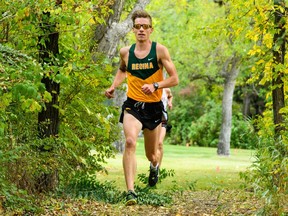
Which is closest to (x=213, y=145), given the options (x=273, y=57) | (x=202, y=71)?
(x=202, y=71)

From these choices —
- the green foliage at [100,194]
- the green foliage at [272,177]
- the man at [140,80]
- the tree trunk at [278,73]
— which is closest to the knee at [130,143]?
the man at [140,80]

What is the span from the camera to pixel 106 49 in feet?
48.0

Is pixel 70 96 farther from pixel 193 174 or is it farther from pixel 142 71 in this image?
pixel 193 174

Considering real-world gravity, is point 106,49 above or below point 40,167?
above

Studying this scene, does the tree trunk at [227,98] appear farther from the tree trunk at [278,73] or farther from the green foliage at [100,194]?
the green foliage at [100,194]

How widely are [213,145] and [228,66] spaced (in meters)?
→ 15.1

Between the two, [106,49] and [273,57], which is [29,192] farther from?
[106,49]

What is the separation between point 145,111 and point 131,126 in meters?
0.34

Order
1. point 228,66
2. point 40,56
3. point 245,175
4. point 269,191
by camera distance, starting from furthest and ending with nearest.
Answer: point 228,66 → point 40,56 → point 245,175 → point 269,191

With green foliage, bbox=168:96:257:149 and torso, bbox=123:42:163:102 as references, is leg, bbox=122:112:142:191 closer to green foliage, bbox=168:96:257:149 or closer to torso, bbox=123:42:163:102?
torso, bbox=123:42:163:102

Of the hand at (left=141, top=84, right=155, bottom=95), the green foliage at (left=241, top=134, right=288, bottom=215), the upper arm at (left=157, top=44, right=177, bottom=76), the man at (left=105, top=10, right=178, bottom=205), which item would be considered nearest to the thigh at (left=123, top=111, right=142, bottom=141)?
the man at (left=105, top=10, right=178, bottom=205)

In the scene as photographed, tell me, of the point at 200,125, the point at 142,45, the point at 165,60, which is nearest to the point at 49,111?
the point at 142,45

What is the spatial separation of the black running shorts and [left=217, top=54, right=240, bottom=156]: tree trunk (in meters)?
21.5

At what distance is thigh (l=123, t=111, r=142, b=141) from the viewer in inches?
364
